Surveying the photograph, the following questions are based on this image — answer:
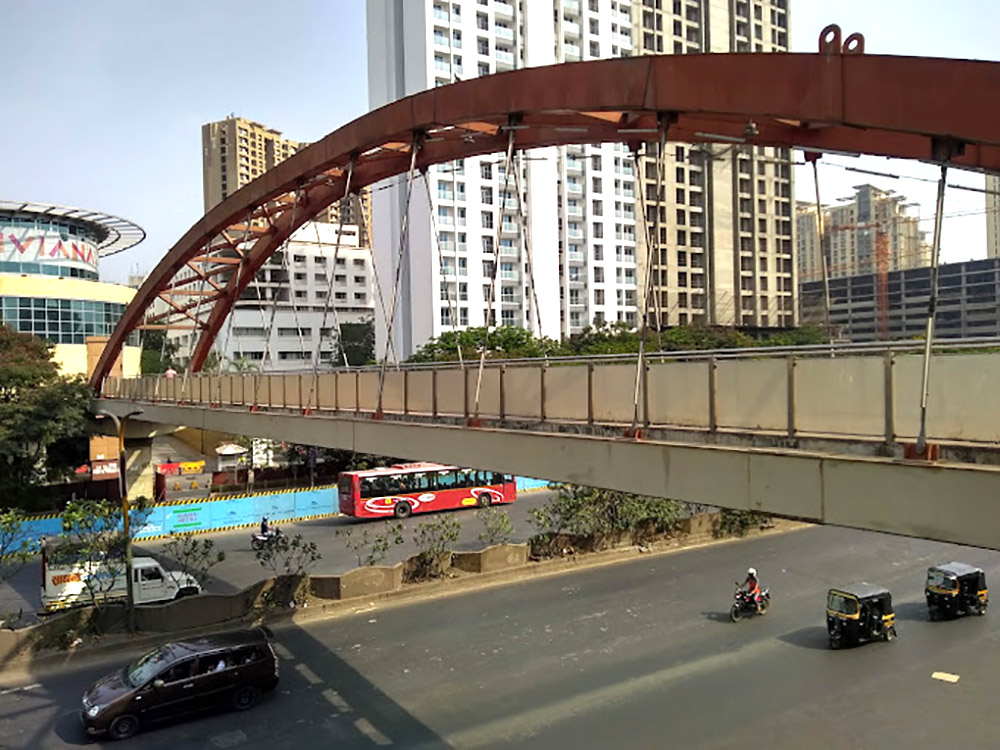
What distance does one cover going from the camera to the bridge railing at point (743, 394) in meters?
6.80

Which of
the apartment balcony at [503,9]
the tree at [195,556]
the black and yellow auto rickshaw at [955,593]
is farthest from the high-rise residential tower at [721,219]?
the black and yellow auto rickshaw at [955,593]

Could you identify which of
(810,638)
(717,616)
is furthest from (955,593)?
(717,616)

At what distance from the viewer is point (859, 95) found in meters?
7.68

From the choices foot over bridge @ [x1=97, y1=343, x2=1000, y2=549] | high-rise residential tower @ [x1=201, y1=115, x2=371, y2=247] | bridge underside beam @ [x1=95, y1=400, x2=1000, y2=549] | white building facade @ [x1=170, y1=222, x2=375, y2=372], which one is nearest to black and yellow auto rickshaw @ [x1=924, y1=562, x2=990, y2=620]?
foot over bridge @ [x1=97, y1=343, x2=1000, y2=549]

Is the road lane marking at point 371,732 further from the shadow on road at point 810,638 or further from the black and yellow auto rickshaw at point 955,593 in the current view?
the black and yellow auto rickshaw at point 955,593

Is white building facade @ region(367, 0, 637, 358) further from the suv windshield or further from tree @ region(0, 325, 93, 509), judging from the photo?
the suv windshield

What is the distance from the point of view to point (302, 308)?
83250mm

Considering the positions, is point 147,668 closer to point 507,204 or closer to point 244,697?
point 244,697

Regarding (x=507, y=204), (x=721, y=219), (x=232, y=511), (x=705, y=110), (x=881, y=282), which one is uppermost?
(x=721, y=219)

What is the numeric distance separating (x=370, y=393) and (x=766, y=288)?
71.5m

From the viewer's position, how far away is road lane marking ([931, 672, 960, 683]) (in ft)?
48.0

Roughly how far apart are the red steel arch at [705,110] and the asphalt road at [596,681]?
898 cm

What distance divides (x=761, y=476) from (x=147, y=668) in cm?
1147

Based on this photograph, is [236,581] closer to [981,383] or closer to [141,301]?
[141,301]
